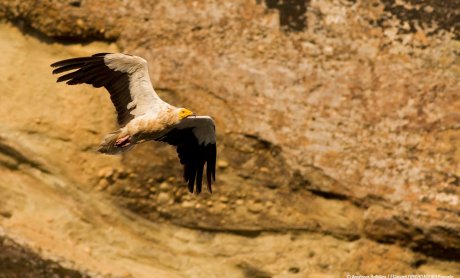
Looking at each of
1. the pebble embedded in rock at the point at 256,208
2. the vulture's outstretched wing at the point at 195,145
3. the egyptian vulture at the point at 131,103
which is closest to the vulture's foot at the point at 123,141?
the egyptian vulture at the point at 131,103

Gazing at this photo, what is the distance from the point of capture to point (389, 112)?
2022 cm

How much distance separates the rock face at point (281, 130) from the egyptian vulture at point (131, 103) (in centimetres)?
292

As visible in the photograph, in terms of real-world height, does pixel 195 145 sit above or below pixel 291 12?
below

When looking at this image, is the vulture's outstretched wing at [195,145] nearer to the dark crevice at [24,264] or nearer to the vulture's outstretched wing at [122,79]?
the vulture's outstretched wing at [122,79]

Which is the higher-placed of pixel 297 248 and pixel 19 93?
pixel 19 93

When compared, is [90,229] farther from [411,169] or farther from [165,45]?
[411,169]

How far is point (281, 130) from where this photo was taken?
20359mm

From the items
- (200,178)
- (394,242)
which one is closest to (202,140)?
(200,178)

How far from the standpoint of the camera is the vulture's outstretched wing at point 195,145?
57.3 ft

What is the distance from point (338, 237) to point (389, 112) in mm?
2376

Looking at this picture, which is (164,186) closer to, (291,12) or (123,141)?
(123,141)

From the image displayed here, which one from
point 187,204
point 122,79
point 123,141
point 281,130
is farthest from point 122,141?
point 281,130

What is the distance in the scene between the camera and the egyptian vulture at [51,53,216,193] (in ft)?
55.1

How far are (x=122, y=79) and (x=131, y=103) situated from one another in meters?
0.39
